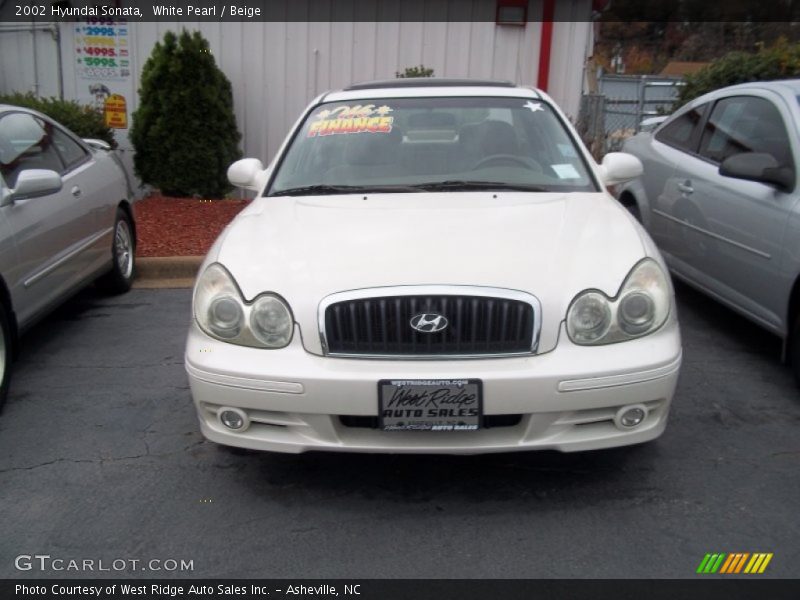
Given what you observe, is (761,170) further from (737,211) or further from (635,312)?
(635,312)

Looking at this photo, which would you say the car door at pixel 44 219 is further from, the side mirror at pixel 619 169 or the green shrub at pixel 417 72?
the green shrub at pixel 417 72

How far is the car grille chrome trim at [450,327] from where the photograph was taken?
3.15 metres

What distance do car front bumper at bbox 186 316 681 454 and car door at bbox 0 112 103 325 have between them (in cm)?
207

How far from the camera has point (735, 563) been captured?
9.89 feet

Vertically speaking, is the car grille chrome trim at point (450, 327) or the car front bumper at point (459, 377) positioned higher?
the car grille chrome trim at point (450, 327)

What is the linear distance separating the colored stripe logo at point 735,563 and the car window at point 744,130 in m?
2.53

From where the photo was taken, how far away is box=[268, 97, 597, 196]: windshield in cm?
434

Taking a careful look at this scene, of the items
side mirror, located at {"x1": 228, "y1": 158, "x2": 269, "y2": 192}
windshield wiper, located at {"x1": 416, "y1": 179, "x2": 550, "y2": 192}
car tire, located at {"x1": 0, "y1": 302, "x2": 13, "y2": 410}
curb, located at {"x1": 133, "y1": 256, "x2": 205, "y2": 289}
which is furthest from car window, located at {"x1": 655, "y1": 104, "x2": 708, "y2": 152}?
car tire, located at {"x1": 0, "y1": 302, "x2": 13, "y2": 410}

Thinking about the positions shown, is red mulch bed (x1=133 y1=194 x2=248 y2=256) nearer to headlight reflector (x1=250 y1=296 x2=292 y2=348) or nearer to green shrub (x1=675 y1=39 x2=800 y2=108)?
headlight reflector (x1=250 y1=296 x2=292 y2=348)

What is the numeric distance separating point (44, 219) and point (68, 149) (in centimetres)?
117

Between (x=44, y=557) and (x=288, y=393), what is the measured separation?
1.09 meters

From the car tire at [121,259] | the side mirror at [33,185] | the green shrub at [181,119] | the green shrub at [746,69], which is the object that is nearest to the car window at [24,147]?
the side mirror at [33,185]

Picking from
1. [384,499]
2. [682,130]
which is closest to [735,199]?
[682,130]
